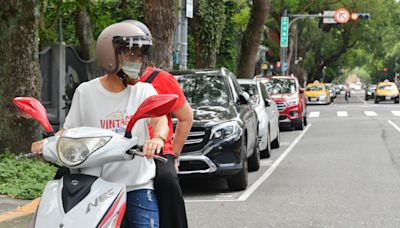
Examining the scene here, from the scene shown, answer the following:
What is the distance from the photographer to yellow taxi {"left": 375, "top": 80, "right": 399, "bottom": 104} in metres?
48.7

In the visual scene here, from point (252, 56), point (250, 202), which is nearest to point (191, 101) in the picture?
point (250, 202)

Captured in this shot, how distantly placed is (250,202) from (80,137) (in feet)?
→ 19.6

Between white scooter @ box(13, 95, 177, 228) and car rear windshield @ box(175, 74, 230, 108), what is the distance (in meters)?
7.26

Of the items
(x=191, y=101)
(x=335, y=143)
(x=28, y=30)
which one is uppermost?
(x=28, y=30)

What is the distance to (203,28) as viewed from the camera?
71.9ft

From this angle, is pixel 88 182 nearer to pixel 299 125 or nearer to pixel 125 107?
pixel 125 107

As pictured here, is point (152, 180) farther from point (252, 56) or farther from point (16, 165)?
point (252, 56)

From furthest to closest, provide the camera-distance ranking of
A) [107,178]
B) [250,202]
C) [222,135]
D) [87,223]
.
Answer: [222,135]
[250,202]
[107,178]
[87,223]

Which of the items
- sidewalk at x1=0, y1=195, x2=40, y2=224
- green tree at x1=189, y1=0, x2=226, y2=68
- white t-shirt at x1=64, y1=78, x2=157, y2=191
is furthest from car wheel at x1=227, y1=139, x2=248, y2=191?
green tree at x1=189, y1=0, x2=226, y2=68

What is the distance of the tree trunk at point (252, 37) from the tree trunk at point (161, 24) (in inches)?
554

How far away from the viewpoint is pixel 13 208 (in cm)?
732

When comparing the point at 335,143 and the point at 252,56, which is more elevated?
the point at 252,56

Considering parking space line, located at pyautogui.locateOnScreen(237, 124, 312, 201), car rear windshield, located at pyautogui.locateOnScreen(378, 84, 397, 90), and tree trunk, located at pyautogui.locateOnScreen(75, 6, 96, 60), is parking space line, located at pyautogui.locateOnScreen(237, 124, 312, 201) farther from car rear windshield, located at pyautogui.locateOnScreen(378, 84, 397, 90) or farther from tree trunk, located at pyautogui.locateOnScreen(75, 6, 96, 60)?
car rear windshield, located at pyautogui.locateOnScreen(378, 84, 397, 90)

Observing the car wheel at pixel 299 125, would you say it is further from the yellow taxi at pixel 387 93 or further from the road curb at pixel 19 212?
the yellow taxi at pixel 387 93
